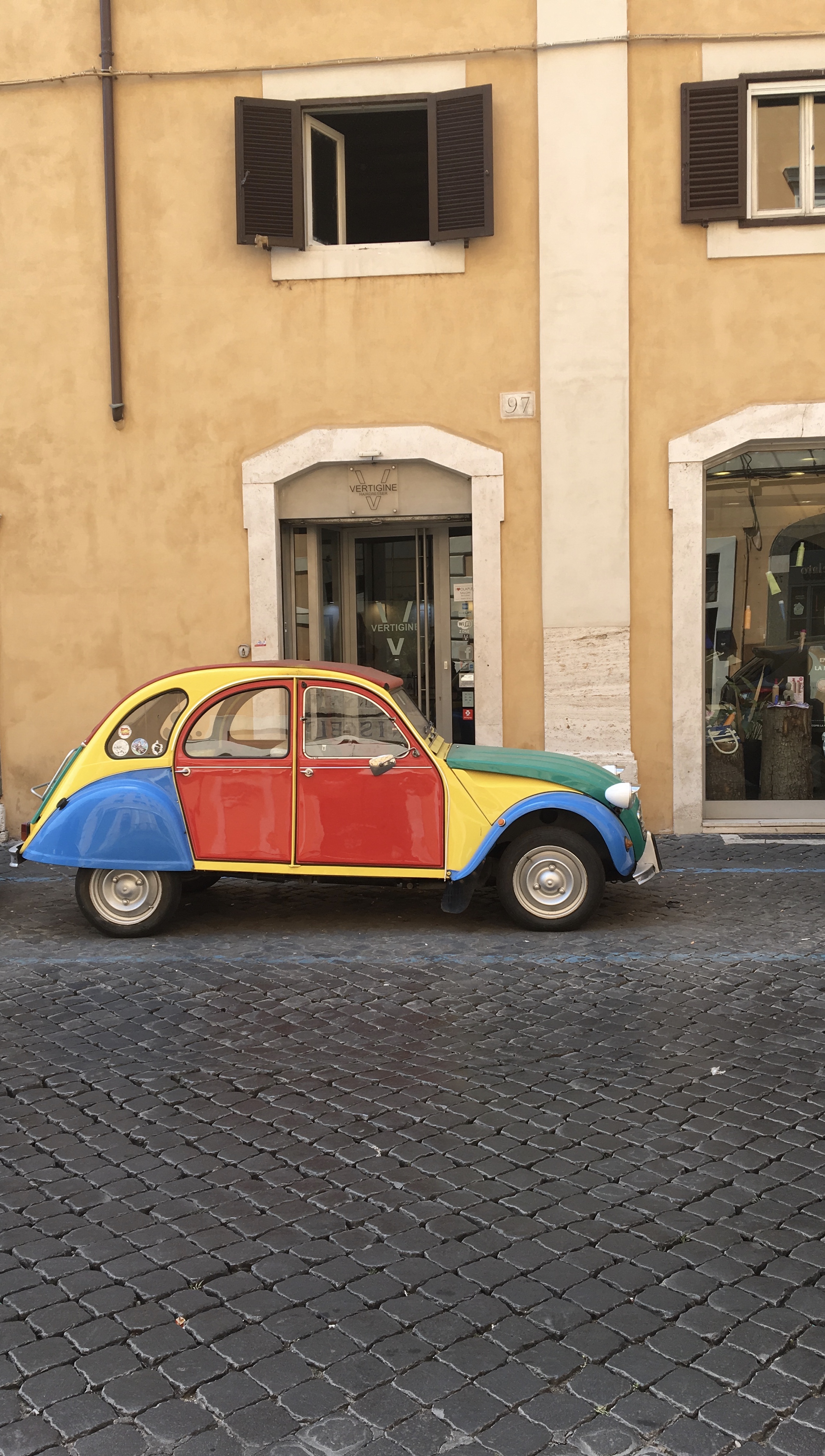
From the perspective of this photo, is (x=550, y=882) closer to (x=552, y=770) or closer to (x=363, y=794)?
(x=552, y=770)

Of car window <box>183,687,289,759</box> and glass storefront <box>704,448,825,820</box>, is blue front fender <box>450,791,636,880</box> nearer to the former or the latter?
car window <box>183,687,289,759</box>

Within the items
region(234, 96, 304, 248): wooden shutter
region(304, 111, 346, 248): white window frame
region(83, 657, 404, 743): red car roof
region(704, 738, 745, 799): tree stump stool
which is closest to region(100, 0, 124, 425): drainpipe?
region(234, 96, 304, 248): wooden shutter

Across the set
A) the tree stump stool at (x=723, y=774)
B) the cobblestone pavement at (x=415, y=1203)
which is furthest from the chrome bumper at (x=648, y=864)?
the tree stump stool at (x=723, y=774)

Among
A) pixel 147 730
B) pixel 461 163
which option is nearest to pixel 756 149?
pixel 461 163

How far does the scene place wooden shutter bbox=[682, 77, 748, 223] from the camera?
1048 cm

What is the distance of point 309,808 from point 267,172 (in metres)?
6.48

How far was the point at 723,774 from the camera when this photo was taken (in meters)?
11.2

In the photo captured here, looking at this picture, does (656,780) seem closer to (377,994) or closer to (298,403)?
(298,403)

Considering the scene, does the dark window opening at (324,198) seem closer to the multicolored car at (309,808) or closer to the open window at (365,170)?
the open window at (365,170)

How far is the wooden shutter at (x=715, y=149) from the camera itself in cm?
1048

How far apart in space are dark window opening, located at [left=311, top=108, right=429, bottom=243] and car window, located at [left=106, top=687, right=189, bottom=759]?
5629 mm

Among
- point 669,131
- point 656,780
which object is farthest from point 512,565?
Result: point 669,131

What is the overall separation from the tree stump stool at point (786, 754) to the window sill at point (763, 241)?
12.6 ft

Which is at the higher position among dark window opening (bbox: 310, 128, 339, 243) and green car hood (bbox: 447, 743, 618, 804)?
dark window opening (bbox: 310, 128, 339, 243)
